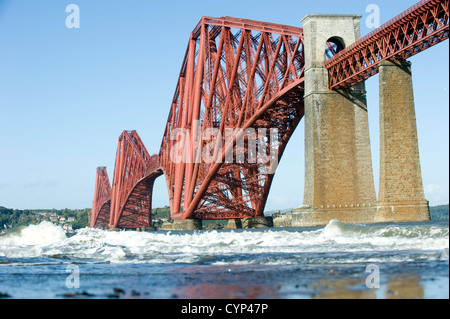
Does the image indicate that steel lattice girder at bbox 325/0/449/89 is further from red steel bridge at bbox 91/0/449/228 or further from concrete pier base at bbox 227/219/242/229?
concrete pier base at bbox 227/219/242/229

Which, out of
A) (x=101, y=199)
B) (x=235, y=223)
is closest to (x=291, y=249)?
(x=235, y=223)

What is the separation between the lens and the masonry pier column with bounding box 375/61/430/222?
98.7ft

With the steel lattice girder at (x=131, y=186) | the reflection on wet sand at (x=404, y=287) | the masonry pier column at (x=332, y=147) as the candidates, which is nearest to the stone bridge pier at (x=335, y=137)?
the masonry pier column at (x=332, y=147)

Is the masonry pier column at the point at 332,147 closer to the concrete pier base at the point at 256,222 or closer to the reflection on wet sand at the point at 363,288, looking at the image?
the concrete pier base at the point at 256,222

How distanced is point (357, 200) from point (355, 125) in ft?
16.7

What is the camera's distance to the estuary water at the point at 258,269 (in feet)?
32.7

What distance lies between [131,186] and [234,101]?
6001 centimetres

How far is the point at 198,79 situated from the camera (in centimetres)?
5700

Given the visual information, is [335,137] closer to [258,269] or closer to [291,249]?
[291,249]

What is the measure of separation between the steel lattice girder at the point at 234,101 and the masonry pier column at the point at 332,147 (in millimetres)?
3794

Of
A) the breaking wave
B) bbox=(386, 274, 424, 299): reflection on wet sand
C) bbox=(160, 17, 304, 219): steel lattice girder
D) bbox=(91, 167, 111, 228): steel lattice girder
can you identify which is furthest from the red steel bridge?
bbox=(91, 167, 111, 228): steel lattice girder
